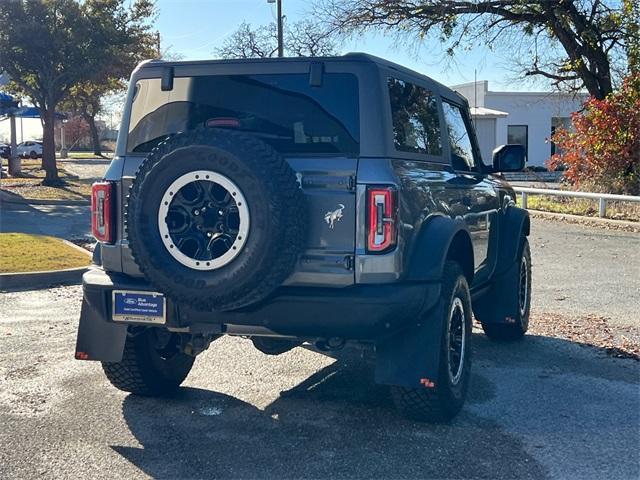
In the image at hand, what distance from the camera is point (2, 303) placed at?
824 cm

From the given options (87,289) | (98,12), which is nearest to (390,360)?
(87,289)

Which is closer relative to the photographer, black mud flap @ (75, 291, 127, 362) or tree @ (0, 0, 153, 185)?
black mud flap @ (75, 291, 127, 362)

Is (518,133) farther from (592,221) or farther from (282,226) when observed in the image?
(282,226)

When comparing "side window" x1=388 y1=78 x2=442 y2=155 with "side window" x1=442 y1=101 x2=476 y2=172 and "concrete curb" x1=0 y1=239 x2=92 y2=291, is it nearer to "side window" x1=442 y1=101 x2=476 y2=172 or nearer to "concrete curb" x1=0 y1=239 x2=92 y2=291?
"side window" x1=442 y1=101 x2=476 y2=172

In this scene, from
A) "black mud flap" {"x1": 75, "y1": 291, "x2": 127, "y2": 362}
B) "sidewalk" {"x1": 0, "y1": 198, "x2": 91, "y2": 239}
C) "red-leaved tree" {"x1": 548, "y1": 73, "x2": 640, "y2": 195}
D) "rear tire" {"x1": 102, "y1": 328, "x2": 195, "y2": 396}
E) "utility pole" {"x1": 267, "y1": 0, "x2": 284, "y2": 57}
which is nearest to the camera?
"black mud flap" {"x1": 75, "y1": 291, "x2": 127, "y2": 362}

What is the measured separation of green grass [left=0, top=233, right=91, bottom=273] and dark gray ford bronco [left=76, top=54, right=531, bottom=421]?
5.18 m

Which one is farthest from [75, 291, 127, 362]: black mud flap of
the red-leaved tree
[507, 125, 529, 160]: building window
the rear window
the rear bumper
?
[507, 125, 529, 160]: building window

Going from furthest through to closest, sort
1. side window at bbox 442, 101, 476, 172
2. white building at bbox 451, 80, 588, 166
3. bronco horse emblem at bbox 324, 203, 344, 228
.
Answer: white building at bbox 451, 80, 588, 166 → side window at bbox 442, 101, 476, 172 → bronco horse emblem at bbox 324, 203, 344, 228


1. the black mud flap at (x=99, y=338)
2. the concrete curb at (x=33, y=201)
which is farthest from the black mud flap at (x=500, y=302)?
the concrete curb at (x=33, y=201)

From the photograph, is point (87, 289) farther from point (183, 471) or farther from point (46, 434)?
point (183, 471)

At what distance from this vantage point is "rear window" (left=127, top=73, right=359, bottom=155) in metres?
4.35

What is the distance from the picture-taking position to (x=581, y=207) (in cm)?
1831

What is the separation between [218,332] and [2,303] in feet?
→ 15.7

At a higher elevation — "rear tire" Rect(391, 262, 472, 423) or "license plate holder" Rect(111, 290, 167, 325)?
"license plate holder" Rect(111, 290, 167, 325)
